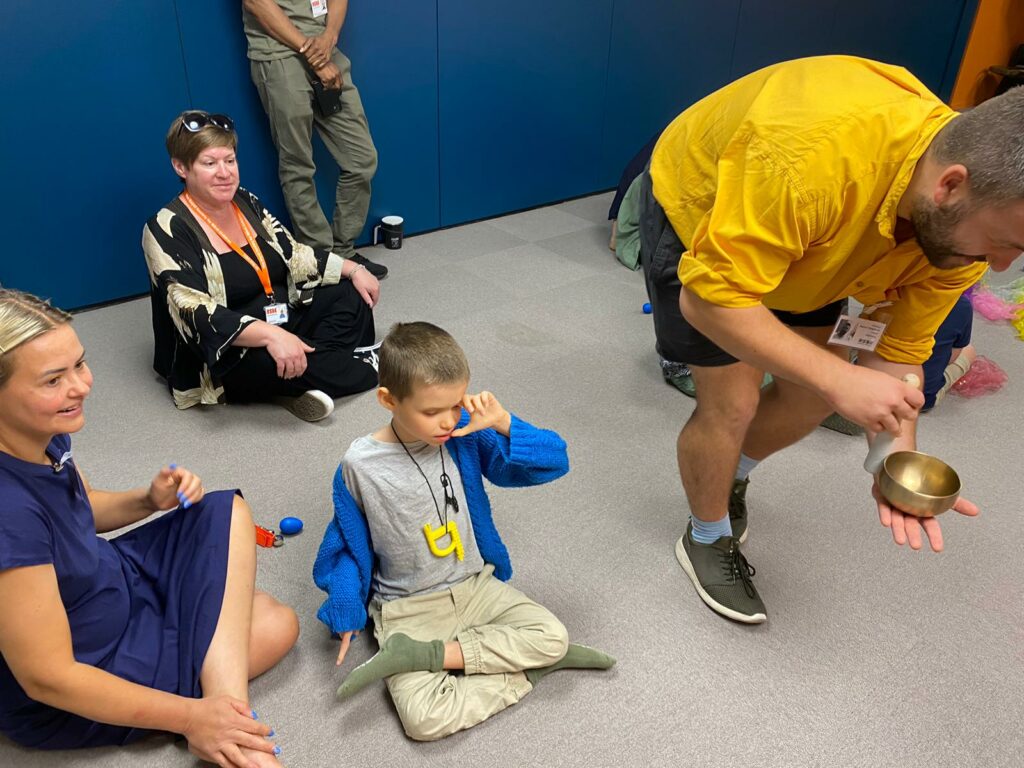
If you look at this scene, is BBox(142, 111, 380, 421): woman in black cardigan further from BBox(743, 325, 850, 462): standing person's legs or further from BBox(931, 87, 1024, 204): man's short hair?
BBox(931, 87, 1024, 204): man's short hair

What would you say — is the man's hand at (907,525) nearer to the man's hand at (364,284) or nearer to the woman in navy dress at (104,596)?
the woman in navy dress at (104,596)

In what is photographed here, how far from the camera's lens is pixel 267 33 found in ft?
9.46

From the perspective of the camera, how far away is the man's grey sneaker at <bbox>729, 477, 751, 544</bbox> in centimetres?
193

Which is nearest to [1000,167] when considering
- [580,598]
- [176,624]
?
[580,598]

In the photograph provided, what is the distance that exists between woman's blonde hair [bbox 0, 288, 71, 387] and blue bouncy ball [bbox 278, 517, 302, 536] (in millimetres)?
870

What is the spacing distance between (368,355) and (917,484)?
1.81 meters

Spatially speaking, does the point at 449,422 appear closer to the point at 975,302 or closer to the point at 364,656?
the point at 364,656

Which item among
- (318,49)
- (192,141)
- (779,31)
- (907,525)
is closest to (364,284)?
(192,141)

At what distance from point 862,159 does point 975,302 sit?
2.71 metres

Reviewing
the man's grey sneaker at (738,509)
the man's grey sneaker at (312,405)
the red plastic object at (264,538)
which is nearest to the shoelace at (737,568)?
the man's grey sneaker at (738,509)

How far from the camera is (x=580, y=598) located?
1.73 meters

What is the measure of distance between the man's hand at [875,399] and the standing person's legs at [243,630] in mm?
1117

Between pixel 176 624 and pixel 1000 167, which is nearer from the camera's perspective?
pixel 1000 167

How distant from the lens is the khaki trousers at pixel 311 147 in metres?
2.95
